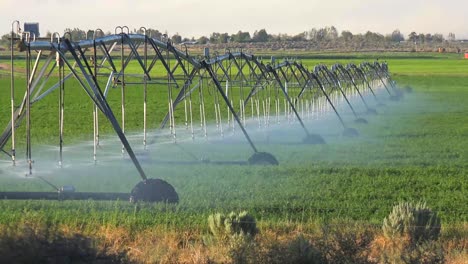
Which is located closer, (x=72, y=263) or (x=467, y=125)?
(x=72, y=263)

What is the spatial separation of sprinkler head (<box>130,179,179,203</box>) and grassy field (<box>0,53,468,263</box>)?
230 millimetres

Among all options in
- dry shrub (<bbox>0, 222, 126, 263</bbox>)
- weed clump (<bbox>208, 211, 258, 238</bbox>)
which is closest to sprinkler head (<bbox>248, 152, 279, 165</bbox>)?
weed clump (<bbox>208, 211, 258, 238</bbox>)

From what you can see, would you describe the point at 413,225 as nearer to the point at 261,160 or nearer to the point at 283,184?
the point at 283,184

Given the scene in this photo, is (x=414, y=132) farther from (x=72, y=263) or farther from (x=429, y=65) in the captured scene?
(x=429, y=65)

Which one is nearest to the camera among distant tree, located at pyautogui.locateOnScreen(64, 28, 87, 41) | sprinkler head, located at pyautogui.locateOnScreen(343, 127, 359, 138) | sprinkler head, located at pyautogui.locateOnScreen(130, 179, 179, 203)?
sprinkler head, located at pyautogui.locateOnScreen(130, 179, 179, 203)

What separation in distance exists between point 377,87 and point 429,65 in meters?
51.0

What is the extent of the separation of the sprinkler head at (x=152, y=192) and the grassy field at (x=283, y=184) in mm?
230

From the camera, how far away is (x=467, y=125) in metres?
34.0

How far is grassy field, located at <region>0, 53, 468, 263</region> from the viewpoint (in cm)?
1170

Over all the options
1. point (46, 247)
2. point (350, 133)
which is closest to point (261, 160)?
point (350, 133)

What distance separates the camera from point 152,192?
13445 mm

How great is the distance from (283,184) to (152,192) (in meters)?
3.74

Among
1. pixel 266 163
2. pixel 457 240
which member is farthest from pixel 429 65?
pixel 457 240

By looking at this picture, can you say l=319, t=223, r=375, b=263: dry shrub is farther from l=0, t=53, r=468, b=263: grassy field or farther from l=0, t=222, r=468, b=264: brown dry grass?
l=0, t=53, r=468, b=263: grassy field
